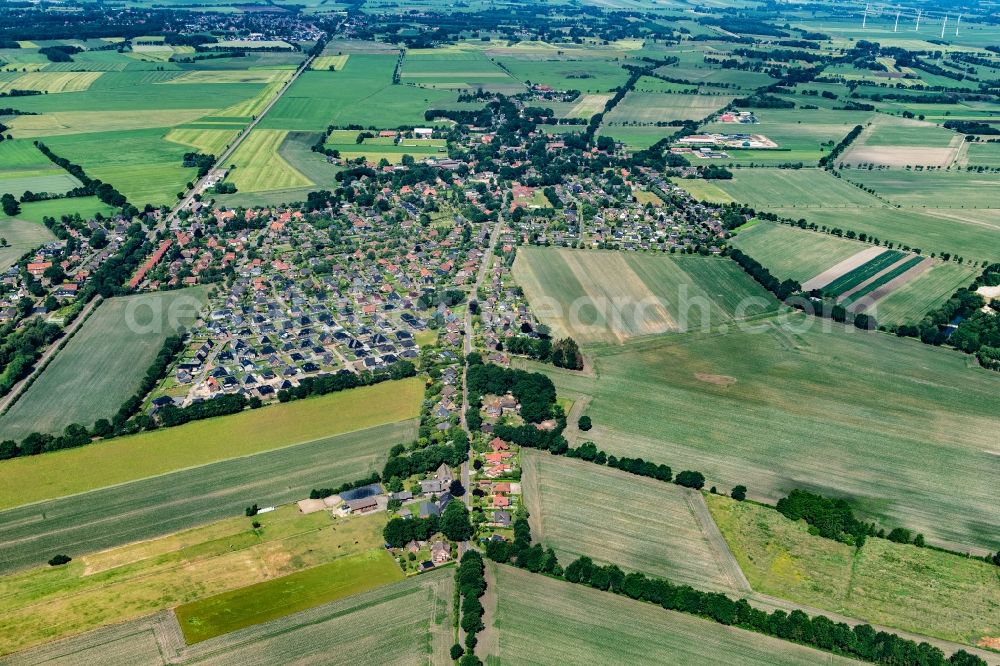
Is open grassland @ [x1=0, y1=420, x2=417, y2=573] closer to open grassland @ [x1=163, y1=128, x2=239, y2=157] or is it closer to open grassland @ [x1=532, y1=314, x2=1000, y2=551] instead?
open grassland @ [x1=532, y1=314, x2=1000, y2=551]

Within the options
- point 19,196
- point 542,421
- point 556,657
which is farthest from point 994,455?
point 19,196

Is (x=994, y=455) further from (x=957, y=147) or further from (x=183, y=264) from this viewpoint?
(x=957, y=147)

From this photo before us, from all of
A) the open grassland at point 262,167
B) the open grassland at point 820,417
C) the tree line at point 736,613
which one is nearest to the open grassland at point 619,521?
the tree line at point 736,613

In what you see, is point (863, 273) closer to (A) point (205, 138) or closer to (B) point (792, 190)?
(B) point (792, 190)

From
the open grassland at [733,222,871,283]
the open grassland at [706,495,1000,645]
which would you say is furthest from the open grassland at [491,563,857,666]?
the open grassland at [733,222,871,283]

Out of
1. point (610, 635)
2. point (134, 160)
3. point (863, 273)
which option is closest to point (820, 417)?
point (610, 635)
